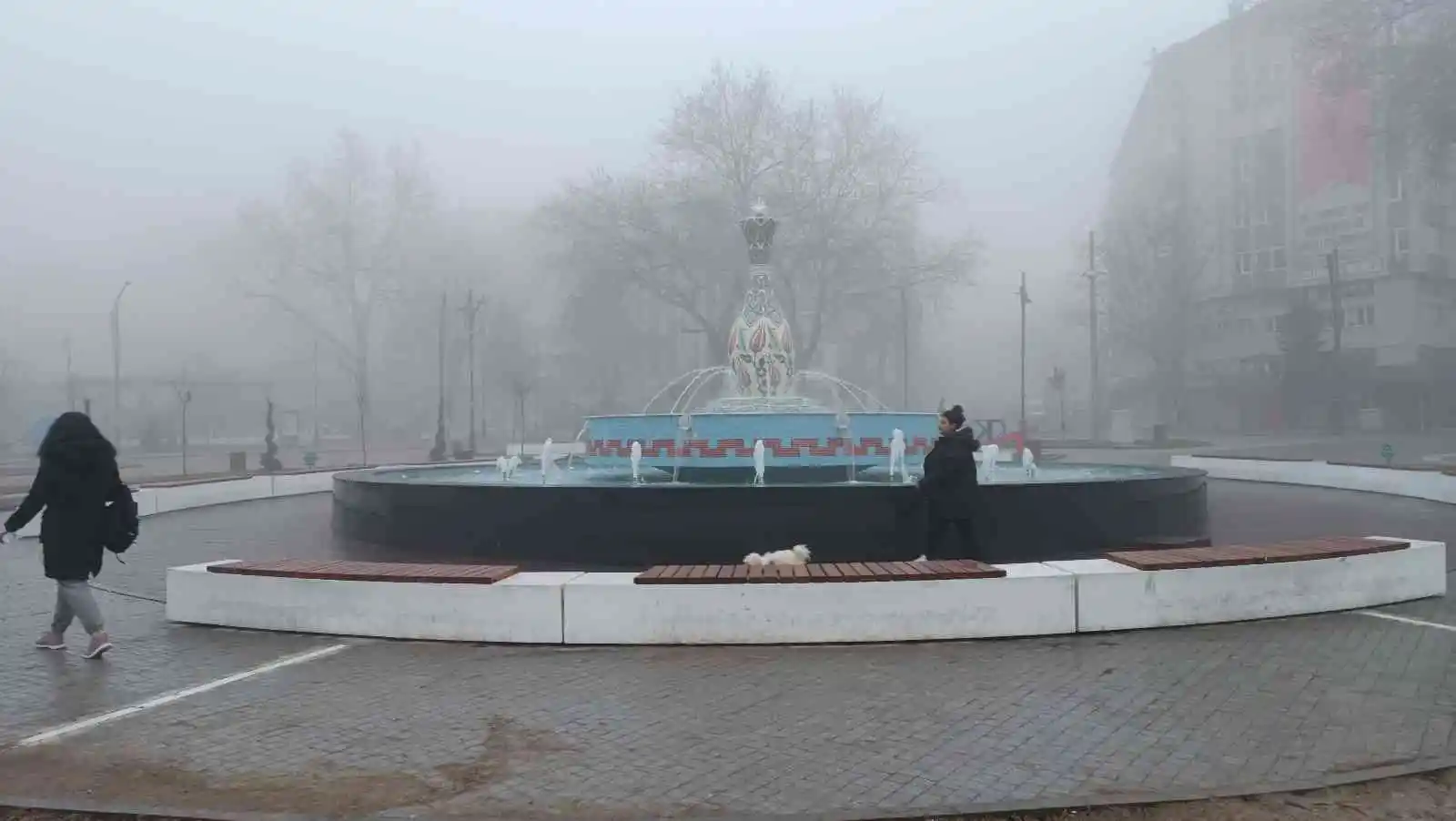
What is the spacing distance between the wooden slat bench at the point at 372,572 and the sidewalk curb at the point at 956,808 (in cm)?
308

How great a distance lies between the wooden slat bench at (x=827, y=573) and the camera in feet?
22.0

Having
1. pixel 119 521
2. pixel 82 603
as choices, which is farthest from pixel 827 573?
pixel 82 603

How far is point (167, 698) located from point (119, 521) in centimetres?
171

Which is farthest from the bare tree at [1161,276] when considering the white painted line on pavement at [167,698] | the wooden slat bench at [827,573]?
the white painted line on pavement at [167,698]

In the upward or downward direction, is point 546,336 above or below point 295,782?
above

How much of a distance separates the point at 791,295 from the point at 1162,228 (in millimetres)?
28253

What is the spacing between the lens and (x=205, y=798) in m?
4.07

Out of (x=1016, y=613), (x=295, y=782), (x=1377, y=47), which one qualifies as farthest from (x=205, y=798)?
(x=1377, y=47)

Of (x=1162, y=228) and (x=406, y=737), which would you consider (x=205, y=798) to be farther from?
(x=1162, y=228)

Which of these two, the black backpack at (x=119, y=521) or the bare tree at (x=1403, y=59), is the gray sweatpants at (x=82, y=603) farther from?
the bare tree at (x=1403, y=59)

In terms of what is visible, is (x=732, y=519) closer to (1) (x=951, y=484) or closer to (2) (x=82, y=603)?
(1) (x=951, y=484)

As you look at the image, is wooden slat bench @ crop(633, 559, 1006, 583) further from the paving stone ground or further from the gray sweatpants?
the gray sweatpants

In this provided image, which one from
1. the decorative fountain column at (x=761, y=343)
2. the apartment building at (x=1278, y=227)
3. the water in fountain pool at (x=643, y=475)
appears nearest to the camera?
the water in fountain pool at (x=643, y=475)

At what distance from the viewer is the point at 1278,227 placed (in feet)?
188
